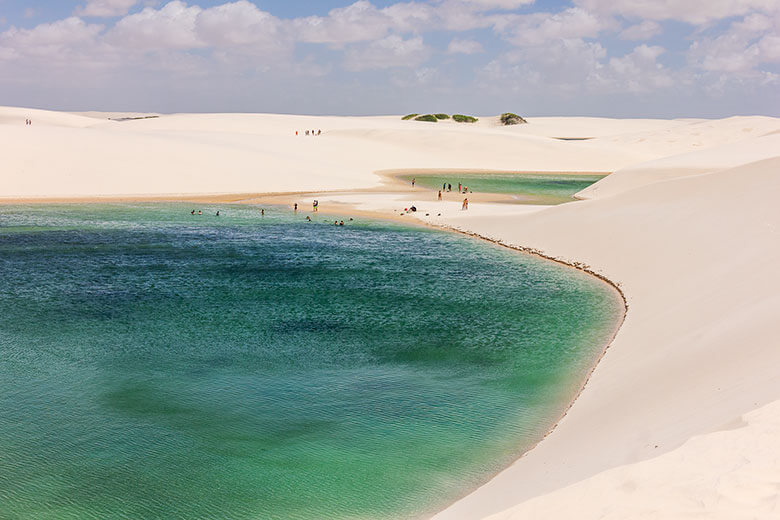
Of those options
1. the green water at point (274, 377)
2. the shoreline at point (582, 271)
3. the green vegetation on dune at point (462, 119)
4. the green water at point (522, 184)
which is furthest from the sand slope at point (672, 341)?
the green vegetation on dune at point (462, 119)

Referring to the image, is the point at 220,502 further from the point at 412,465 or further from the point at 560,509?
the point at 560,509

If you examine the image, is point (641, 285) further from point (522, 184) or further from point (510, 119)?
point (510, 119)

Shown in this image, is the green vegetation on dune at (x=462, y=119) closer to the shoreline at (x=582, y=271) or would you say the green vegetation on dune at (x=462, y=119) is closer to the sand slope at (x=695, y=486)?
the shoreline at (x=582, y=271)

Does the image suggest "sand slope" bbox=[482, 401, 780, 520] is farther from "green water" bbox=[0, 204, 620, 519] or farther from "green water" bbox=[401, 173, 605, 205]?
"green water" bbox=[401, 173, 605, 205]

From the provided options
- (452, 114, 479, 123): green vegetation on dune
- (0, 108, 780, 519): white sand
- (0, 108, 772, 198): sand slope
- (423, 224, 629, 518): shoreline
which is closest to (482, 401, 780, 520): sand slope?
(0, 108, 780, 519): white sand

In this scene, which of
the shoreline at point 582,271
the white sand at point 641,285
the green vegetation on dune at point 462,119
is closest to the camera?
the white sand at point 641,285
